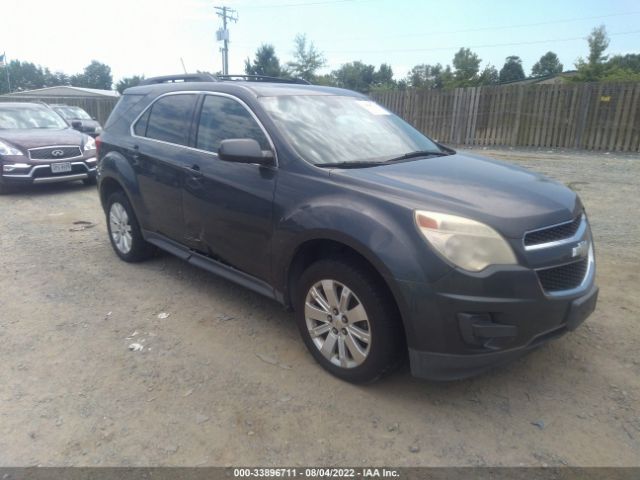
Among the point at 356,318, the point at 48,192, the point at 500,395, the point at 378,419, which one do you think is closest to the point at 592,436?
the point at 500,395

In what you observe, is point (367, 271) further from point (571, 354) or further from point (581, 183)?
point (581, 183)

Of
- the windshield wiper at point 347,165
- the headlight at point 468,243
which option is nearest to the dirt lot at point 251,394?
the headlight at point 468,243

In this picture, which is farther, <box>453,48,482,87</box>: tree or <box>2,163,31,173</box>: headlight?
<box>453,48,482,87</box>: tree

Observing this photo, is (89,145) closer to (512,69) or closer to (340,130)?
(340,130)

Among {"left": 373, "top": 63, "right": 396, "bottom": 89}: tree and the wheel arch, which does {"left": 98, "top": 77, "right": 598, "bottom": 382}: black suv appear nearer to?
the wheel arch

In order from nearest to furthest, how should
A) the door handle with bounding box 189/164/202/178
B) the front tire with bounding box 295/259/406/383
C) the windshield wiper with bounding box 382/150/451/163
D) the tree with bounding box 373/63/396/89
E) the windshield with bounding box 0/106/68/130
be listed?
the front tire with bounding box 295/259/406/383
the windshield wiper with bounding box 382/150/451/163
the door handle with bounding box 189/164/202/178
the windshield with bounding box 0/106/68/130
the tree with bounding box 373/63/396/89

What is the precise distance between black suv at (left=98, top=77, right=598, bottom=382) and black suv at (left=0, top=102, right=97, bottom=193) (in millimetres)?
5455

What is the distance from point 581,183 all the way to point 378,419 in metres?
7.43

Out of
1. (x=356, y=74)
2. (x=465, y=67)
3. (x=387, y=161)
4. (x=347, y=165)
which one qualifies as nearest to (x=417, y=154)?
(x=387, y=161)

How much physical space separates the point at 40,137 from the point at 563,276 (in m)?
9.23

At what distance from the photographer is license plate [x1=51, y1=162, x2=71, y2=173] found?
8.68m

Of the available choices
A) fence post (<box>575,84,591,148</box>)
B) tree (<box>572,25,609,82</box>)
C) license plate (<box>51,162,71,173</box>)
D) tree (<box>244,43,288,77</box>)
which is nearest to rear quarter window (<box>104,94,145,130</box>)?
license plate (<box>51,162,71,173</box>)

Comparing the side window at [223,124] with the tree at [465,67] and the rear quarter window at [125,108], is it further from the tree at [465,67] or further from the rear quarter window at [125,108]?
the tree at [465,67]

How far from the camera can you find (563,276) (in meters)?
2.57
